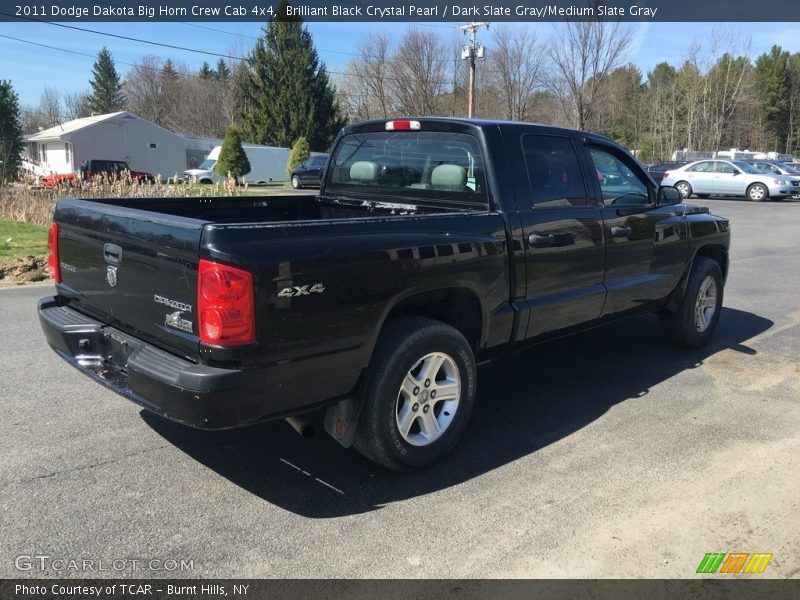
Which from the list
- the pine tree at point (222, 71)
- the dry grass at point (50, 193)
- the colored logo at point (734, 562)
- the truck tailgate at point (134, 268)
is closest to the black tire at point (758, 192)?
the dry grass at point (50, 193)

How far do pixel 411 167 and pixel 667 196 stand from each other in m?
2.30

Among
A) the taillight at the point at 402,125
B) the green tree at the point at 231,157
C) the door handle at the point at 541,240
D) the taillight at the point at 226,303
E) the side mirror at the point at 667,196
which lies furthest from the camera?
the green tree at the point at 231,157

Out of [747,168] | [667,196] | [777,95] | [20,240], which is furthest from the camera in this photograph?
[777,95]

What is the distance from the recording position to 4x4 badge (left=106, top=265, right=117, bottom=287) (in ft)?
11.5

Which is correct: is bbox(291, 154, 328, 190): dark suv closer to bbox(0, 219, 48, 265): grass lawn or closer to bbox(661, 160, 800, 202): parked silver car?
bbox(661, 160, 800, 202): parked silver car

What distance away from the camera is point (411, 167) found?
4773 millimetres

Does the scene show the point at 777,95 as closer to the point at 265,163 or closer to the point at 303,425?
the point at 265,163

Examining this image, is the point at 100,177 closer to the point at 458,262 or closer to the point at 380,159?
the point at 380,159

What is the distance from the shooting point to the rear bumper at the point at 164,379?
291 centimetres

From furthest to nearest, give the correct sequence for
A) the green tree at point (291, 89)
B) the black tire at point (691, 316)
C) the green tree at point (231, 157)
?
the green tree at point (291, 89)
the green tree at point (231, 157)
the black tire at point (691, 316)

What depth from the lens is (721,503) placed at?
3477mm

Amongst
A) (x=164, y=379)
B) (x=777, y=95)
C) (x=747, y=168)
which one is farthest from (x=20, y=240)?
(x=777, y=95)

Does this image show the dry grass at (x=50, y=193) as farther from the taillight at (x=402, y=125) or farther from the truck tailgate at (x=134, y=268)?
the truck tailgate at (x=134, y=268)

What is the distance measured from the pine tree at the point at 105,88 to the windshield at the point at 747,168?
2777 inches
